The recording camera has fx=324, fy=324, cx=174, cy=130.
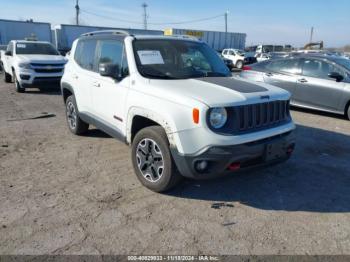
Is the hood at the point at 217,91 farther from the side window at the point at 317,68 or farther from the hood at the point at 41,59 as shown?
the hood at the point at 41,59

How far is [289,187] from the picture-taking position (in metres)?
4.20

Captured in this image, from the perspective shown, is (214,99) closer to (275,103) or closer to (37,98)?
(275,103)

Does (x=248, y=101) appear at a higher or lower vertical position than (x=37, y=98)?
higher

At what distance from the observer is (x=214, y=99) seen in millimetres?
3369

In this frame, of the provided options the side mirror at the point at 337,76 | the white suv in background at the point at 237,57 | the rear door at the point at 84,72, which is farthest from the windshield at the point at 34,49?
the white suv in background at the point at 237,57

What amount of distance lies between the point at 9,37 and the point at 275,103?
2761 cm

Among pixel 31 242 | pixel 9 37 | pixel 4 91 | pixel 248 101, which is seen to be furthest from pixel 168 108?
pixel 9 37

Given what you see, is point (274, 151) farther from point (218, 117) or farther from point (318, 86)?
point (318, 86)

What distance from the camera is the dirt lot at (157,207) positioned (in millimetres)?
2988

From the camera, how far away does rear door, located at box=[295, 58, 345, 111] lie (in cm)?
803

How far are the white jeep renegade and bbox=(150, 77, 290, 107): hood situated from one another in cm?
1

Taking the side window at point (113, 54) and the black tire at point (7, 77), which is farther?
the black tire at point (7, 77)

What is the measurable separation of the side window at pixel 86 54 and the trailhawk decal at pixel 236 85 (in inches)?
76.7

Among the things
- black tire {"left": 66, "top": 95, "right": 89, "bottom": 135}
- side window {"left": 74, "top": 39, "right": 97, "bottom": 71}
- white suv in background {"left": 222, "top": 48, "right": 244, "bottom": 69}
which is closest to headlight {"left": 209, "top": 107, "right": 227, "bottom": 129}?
side window {"left": 74, "top": 39, "right": 97, "bottom": 71}
